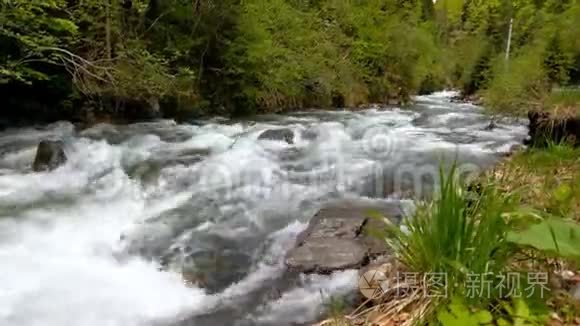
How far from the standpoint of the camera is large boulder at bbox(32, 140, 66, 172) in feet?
24.3

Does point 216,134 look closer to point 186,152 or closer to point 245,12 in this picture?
point 186,152

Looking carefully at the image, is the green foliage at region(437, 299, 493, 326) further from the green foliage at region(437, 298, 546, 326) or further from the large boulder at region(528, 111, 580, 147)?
the large boulder at region(528, 111, 580, 147)

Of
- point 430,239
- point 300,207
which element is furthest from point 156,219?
point 430,239

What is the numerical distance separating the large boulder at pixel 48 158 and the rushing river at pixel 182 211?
139 mm

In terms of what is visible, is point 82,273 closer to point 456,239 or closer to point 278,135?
point 456,239

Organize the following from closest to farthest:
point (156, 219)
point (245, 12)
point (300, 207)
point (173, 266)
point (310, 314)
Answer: point (310, 314) < point (173, 266) < point (156, 219) < point (300, 207) < point (245, 12)

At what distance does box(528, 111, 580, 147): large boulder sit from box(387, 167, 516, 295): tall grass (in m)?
4.85

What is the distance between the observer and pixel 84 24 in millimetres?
11234

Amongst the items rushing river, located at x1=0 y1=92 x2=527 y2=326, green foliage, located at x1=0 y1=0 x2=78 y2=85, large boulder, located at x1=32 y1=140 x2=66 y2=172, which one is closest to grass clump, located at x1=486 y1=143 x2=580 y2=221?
rushing river, located at x1=0 y1=92 x2=527 y2=326

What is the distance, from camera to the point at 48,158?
748cm

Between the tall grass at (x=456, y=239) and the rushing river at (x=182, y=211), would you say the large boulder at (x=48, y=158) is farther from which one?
the tall grass at (x=456, y=239)

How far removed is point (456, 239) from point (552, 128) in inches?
223

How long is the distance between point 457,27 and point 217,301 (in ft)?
200

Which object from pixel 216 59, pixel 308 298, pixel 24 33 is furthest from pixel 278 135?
pixel 308 298
